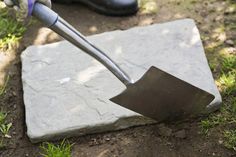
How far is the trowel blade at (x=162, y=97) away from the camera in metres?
2.09

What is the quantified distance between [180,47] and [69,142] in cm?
87

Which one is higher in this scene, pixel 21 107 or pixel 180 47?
pixel 180 47

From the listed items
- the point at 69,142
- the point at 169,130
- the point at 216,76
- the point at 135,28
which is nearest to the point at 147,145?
the point at 169,130

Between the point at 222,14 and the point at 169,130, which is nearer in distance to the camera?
the point at 169,130

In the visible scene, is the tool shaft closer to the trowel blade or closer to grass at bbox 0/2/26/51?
the trowel blade

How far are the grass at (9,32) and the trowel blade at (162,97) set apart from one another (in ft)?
3.60

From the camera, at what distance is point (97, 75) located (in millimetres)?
2611

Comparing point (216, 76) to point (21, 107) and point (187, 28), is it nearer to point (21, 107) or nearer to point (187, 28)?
point (187, 28)

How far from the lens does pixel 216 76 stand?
2592 mm

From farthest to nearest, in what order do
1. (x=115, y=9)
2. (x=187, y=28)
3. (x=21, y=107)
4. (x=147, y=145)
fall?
(x=115, y=9) → (x=187, y=28) → (x=21, y=107) → (x=147, y=145)

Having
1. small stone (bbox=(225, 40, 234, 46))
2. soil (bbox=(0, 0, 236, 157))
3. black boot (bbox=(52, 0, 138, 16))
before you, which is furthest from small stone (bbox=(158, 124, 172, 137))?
black boot (bbox=(52, 0, 138, 16))

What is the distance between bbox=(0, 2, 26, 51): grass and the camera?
295 centimetres

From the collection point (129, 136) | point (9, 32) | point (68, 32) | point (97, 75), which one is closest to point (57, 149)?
point (129, 136)

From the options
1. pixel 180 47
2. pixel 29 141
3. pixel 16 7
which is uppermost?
pixel 16 7
